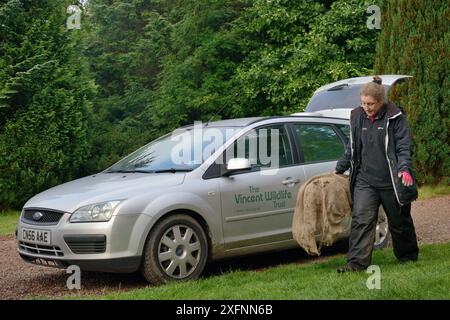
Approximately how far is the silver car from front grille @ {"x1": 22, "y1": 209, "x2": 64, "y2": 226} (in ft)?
0.04

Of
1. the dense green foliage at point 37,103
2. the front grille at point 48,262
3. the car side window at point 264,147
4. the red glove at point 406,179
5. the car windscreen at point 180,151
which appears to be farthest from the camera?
the dense green foliage at point 37,103

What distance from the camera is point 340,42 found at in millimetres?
19484

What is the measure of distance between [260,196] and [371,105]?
Result: 65.0 inches

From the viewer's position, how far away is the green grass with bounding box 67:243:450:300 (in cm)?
541

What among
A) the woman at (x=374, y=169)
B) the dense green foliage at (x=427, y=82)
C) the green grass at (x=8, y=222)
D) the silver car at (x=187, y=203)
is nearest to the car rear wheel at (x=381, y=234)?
the silver car at (x=187, y=203)

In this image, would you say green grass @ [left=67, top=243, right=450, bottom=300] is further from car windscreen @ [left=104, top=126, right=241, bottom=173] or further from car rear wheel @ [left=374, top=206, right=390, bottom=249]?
car windscreen @ [left=104, top=126, right=241, bottom=173]

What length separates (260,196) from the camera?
737 centimetres

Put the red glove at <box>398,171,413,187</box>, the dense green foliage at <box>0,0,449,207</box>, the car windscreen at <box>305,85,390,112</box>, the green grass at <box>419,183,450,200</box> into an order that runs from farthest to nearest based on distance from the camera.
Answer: the dense green foliage at <box>0,0,449,207</box> < the green grass at <box>419,183,450,200</box> < the car windscreen at <box>305,85,390,112</box> < the red glove at <box>398,171,413,187</box>

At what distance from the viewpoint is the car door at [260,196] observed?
23.5 ft

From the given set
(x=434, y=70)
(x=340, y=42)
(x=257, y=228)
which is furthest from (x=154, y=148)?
(x=340, y=42)

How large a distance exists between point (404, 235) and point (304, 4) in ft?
46.0

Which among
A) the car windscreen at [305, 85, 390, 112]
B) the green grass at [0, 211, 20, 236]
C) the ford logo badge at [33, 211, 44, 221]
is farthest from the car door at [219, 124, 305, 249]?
the green grass at [0, 211, 20, 236]

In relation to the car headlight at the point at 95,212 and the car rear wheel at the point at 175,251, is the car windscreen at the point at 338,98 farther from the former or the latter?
the car headlight at the point at 95,212
